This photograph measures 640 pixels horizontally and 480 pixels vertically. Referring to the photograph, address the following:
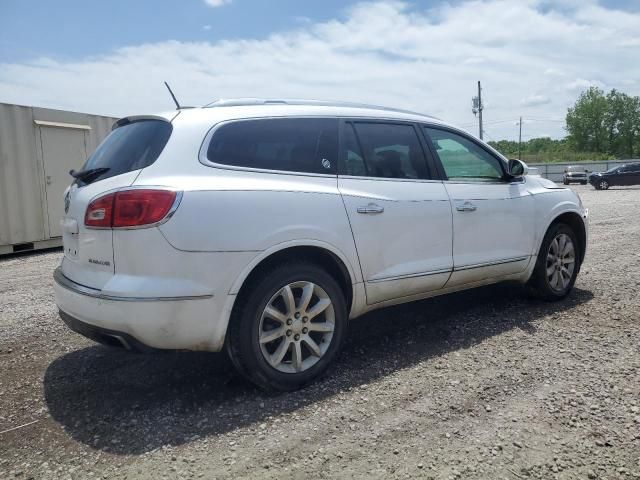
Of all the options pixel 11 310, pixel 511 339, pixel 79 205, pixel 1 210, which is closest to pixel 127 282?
pixel 79 205

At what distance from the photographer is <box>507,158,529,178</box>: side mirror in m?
4.74

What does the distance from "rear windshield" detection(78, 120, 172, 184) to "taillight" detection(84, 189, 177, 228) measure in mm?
246

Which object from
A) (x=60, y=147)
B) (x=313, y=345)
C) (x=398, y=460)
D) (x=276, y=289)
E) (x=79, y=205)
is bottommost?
(x=398, y=460)

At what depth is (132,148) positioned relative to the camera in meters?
3.26

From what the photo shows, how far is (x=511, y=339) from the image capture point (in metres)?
4.12

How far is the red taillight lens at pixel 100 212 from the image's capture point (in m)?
2.94

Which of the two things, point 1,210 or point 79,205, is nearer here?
point 79,205

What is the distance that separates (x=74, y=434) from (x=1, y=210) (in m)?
8.11

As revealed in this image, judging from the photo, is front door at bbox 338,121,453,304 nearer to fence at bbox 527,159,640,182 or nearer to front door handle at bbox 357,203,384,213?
front door handle at bbox 357,203,384,213

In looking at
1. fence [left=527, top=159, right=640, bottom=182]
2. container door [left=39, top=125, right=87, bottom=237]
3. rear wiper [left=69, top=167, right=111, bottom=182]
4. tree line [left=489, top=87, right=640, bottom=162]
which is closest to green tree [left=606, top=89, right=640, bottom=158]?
tree line [left=489, top=87, right=640, bottom=162]

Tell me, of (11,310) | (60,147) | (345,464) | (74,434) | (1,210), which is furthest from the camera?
(60,147)

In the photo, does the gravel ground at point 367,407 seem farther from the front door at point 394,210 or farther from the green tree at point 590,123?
the green tree at point 590,123

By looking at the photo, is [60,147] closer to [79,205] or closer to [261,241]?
[79,205]

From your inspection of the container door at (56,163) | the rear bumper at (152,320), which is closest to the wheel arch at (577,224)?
the rear bumper at (152,320)
